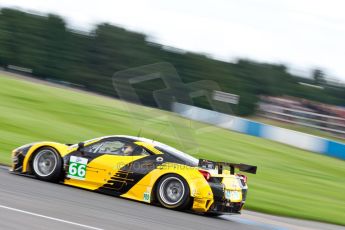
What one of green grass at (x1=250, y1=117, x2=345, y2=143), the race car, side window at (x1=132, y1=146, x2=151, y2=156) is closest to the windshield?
the race car

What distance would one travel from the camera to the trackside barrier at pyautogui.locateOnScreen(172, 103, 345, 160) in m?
31.6

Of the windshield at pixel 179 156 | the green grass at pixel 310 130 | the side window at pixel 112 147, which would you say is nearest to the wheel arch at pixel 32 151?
the side window at pixel 112 147

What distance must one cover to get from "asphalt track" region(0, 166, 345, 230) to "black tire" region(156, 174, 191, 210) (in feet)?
0.60

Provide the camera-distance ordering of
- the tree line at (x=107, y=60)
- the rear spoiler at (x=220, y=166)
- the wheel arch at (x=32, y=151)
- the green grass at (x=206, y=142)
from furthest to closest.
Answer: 1. the tree line at (x=107, y=60)
2. the green grass at (x=206, y=142)
3. the wheel arch at (x=32, y=151)
4. the rear spoiler at (x=220, y=166)

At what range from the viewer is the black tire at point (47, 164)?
37.8 feet

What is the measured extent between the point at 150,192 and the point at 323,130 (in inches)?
1281

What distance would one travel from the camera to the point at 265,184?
18953 mm

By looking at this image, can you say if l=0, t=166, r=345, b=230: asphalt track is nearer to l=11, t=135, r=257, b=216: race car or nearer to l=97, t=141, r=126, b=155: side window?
l=11, t=135, r=257, b=216: race car

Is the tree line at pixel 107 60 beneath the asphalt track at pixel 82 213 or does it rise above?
above

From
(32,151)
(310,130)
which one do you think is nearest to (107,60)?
(310,130)

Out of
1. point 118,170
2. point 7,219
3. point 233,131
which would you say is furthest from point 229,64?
point 7,219

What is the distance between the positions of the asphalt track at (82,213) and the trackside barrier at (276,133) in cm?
1734

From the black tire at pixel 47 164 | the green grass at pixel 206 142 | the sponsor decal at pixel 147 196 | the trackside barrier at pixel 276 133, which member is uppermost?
the trackside barrier at pixel 276 133

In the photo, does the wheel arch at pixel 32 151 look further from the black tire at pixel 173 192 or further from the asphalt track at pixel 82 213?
the black tire at pixel 173 192
